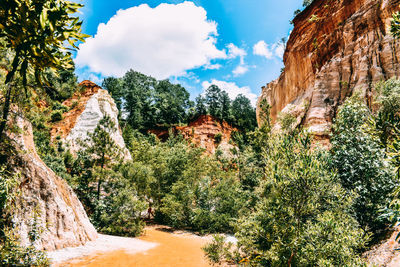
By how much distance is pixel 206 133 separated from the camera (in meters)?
50.5

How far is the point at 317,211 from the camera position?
666 cm

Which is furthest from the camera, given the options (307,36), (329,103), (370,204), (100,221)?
(307,36)

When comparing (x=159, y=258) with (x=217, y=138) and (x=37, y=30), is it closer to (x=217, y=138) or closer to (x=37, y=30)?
(x=37, y=30)

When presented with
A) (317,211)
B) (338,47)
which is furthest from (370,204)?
(338,47)

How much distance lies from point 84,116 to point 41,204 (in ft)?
75.7

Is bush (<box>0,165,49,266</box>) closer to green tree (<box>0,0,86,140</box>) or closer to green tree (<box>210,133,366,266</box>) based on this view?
green tree (<box>0,0,86,140</box>)

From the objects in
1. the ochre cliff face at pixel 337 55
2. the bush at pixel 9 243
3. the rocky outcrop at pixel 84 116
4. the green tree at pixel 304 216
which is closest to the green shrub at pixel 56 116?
the rocky outcrop at pixel 84 116

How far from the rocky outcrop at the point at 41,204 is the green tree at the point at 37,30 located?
715 centimetres

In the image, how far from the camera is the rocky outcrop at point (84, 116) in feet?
90.9

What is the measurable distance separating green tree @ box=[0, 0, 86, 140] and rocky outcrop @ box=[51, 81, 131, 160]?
24.8m

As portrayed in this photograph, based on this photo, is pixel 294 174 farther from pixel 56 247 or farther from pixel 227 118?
pixel 227 118

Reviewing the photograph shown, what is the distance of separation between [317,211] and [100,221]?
16089 mm

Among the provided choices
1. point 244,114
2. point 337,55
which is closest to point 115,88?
point 244,114

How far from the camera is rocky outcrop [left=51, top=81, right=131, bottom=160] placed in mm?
27719
